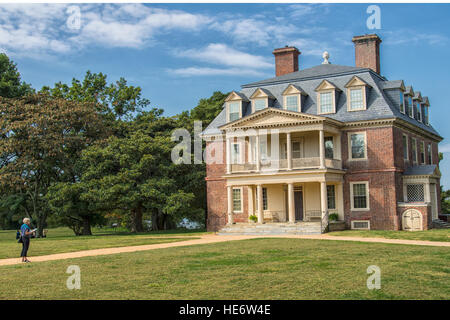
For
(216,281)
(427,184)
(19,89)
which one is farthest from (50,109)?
(216,281)

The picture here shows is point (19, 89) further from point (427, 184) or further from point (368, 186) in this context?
point (427, 184)

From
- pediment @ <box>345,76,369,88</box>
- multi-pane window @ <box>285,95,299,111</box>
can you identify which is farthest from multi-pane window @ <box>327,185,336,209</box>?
pediment @ <box>345,76,369,88</box>

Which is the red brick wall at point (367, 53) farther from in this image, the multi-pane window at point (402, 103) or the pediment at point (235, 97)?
the pediment at point (235, 97)

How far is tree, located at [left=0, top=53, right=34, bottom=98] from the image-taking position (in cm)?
4069

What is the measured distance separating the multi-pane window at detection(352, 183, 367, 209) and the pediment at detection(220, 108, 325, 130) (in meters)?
4.90

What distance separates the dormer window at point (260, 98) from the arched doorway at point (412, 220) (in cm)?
1086

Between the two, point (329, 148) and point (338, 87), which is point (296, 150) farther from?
point (338, 87)

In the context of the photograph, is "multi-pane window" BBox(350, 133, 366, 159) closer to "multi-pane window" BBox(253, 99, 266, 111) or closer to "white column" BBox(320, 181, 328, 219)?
"white column" BBox(320, 181, 328, 219)

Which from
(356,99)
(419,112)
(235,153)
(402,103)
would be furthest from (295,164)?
(419,112)

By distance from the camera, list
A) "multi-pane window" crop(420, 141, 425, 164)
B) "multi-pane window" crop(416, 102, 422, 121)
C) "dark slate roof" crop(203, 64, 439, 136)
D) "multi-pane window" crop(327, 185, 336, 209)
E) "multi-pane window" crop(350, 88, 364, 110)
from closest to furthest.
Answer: "dark slate roof" crop(203, 64, 439, 136), "multi-pane window" crop(350, 88, 364, 110), "multi-pane window" crop(327, 185, 336, 209), "multi-pane window" crop(420, 141, 425, 164), "multi-pane window" crop(416, 102, 422, 121)

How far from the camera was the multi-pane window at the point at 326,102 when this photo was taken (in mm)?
32531

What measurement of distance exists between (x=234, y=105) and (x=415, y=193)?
1272cm

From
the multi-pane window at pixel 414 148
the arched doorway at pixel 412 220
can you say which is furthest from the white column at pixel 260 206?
the multi-pane window at pixel 414 148

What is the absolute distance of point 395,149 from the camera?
30812 mm
